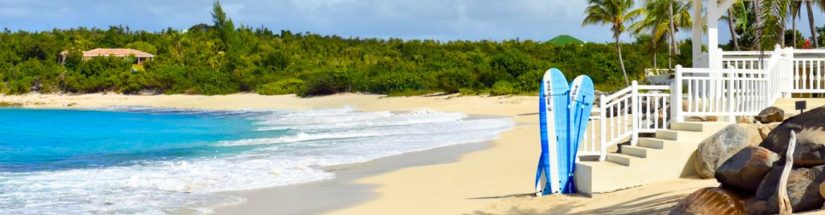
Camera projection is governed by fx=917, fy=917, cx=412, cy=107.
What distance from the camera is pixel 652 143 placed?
36.4 ft

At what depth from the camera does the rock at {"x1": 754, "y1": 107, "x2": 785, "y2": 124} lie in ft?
36.3

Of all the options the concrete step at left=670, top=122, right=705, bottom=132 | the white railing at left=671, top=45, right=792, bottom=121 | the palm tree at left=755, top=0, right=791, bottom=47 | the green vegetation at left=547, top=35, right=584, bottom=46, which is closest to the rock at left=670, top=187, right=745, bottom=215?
the concrete step at left=670, top=122, right=705, bottom=132

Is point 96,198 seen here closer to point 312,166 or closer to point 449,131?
point 312,166

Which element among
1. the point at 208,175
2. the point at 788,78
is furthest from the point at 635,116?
the point at 208,175

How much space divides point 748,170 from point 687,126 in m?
3.35

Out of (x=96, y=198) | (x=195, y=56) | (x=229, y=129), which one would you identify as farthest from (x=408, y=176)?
(x=195, y=56)

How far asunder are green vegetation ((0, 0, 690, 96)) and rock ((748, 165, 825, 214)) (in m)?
34.4

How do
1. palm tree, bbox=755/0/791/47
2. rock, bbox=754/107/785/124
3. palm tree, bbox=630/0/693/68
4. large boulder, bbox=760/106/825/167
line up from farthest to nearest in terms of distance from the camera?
1. palm tree, bbox=630/0/693/68
2. palm tree, bbox=755/0/791/47
3. rock, bbox=754/107/785/124
4. large boulder, bbox=760/106/825/167

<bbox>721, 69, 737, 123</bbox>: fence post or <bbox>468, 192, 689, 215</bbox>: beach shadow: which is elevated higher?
<bbox>721, 69, 737, 123</bbox>: fence post

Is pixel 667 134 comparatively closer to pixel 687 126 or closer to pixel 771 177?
pixel 687 126

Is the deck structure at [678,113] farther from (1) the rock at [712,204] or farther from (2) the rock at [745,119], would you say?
(1) the rock at [712,204]

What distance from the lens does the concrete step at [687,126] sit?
11078mm

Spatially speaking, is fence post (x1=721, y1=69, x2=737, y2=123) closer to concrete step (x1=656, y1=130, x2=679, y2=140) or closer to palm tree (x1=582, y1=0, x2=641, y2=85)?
concrete step (x1=656, y1=130, x2=679, y2=140)

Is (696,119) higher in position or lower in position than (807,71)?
lower
